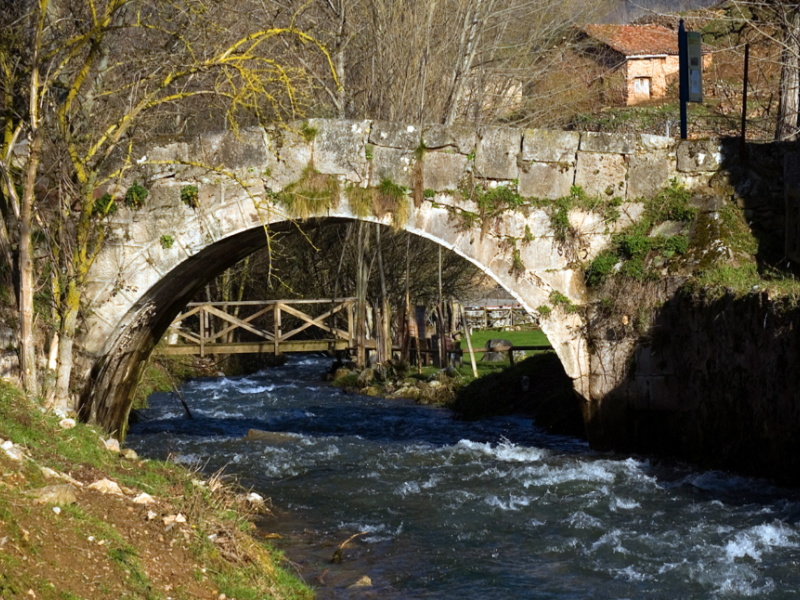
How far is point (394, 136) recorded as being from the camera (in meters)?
9.11

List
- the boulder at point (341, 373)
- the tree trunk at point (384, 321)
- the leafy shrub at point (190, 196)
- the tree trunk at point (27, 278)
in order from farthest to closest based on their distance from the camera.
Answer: the tree trunk at point (384, 321) → the boulder at point (341, 373) → the leafy shrub at point (190, 196) → the tree trunk at point (27, 278)

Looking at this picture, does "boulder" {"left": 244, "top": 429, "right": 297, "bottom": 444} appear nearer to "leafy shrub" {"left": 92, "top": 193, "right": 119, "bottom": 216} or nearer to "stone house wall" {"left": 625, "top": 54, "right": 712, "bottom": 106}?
"leafy shrub" {"left": 92, "top": 193, "right": 119, "bottom": 216}

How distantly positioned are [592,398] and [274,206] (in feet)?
10.7

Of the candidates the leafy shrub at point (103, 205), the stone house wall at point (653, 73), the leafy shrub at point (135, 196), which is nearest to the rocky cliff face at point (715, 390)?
the leafy shrub at point (135, 196)

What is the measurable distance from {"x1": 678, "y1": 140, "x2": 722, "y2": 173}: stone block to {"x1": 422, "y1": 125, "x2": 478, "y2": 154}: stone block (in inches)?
73.0

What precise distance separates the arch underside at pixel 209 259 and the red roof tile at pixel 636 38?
61.8ft

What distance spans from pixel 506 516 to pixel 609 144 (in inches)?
139

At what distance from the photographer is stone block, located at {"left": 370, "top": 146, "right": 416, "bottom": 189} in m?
9.09

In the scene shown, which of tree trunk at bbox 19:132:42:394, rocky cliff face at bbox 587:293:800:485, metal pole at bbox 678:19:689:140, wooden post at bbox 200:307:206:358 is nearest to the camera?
rocky cliff face at bbox 587:293:800:485

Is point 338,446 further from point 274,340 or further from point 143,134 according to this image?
point 274,340

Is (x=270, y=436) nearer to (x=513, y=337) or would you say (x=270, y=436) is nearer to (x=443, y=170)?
(x=443, y=170)

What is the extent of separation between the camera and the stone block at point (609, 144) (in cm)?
916

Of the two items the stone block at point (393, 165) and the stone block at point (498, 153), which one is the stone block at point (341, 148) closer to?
the stone block at point (393, 165)

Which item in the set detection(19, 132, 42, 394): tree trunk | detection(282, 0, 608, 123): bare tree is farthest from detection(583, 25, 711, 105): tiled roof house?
detection(19, 132, 42, 394): tree trunk
